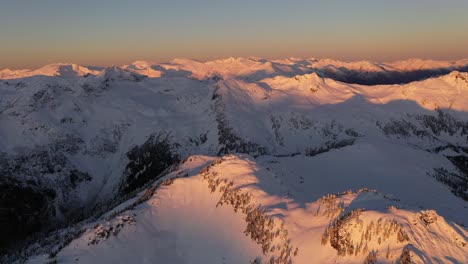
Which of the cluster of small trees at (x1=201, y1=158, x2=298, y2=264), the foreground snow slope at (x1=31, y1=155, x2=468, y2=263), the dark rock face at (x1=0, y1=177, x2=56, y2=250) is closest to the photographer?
the foreground snow slope at (x1=31, y1=155, x2=468, y2=263)

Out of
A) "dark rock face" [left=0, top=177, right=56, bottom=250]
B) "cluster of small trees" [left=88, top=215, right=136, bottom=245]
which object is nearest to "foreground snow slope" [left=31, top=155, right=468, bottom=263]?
"cluster of small trees" [left=88, top=215, right=136, bottom=245]

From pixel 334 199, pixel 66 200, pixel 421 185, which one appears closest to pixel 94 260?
pixel 334 199

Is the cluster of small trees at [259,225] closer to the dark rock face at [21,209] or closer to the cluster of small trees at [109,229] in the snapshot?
the cluster of small trees at [109,229]

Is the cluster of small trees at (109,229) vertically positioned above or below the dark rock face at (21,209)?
above

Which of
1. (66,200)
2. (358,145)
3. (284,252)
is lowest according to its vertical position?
(66,200)

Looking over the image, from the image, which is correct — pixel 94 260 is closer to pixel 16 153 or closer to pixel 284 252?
pixel 284 252

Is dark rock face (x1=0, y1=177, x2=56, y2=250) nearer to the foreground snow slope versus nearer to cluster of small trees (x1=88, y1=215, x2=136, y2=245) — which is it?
the foreground snow slope

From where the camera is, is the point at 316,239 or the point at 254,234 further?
the point at 254,234

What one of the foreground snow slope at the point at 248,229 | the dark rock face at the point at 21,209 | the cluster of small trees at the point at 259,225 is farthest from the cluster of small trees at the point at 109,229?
the dark rock face at the point at 21,209
